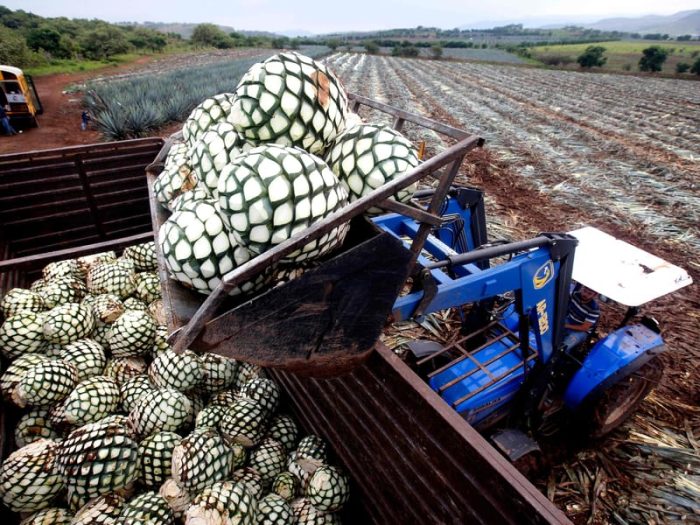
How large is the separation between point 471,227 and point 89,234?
4.56m

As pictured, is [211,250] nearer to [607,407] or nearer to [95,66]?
[607,407]

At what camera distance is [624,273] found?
2.84 m

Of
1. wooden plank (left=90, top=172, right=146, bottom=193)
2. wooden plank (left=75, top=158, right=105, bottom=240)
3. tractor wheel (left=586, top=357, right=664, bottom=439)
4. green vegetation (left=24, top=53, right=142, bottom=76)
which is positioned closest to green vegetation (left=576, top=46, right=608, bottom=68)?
green vegetation (left=24, top=53, right=142, bottom=76)

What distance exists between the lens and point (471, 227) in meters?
3.43

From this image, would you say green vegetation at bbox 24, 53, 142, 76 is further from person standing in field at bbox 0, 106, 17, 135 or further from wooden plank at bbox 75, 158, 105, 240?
wooden plank at bbox 75, 158, 105, 240

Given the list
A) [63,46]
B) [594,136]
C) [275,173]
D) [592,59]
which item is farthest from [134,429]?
[592,59]

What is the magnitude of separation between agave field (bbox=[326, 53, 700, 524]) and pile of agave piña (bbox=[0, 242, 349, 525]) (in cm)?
224

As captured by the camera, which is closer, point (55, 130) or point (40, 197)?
point (40, 197)

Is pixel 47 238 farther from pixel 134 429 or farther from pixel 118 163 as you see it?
pixel 134 429

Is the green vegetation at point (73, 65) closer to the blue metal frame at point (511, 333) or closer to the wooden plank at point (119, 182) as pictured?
the wooden plank at point (119, 182)

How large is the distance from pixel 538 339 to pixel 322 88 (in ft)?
7.41

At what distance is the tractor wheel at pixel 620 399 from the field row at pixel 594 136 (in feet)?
17.9

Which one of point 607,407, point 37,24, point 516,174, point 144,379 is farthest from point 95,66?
point 607,407

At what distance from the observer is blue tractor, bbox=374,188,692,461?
2.47 metres
